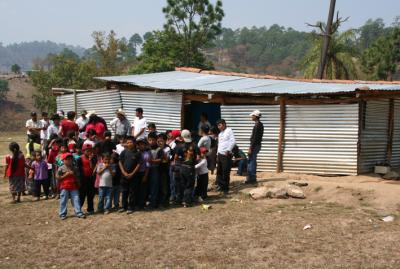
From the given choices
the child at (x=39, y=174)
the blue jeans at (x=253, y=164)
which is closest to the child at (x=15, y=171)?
the child at (x=39, y=174)

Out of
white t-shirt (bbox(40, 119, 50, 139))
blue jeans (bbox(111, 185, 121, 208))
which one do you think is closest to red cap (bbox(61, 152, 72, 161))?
blue jeans (bbox(111, 185, 121, 208))

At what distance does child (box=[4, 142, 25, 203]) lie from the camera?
31.6 feet

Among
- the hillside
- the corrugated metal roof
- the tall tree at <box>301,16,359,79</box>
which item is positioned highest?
the tall tree at <box>301,16,359,79</box>

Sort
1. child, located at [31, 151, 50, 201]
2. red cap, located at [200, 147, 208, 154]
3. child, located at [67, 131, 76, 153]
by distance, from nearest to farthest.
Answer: child, located at [67, 131, 76, 153] < red cap, located at [200, 147, 208, 154] < child, located at [31, 151, 50, 201]

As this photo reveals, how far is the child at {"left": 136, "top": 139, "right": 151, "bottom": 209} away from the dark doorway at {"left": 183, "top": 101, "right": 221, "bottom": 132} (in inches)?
221

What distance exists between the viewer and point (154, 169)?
8.35 m

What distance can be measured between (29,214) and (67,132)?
6.93ft

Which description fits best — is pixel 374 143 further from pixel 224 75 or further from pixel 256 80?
pixel 224 75

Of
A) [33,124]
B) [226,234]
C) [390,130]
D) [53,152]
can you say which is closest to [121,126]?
[53,152]

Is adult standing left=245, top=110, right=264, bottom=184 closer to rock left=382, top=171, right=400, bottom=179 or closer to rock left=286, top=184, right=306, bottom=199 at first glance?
rock left=286, top=184, right=306, bottom=199

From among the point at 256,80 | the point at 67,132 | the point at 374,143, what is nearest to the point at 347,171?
the point at 374,143

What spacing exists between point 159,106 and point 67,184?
16.1ft

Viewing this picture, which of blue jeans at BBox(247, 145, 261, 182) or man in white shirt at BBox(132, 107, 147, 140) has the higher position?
man in white shirt at BBox(132, 107, 147, 140)

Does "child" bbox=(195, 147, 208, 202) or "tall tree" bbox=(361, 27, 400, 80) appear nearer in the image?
"child" bbox=(195, 147, 208, 202)
